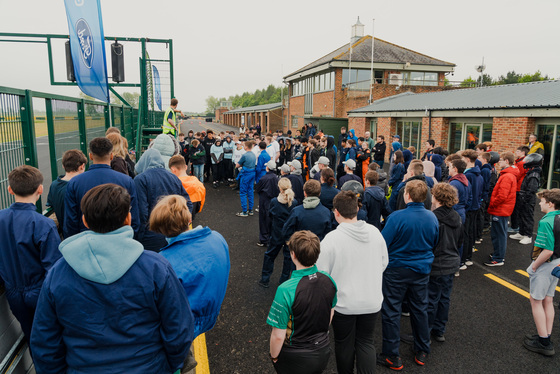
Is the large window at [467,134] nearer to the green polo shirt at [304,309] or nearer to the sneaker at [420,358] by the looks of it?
the sneaker at [420,358]

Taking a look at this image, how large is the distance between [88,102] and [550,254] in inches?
304

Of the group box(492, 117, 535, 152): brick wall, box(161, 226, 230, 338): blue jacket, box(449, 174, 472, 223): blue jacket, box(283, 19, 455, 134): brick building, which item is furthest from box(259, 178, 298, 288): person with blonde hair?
box(283, 19, 455, 134): brick building

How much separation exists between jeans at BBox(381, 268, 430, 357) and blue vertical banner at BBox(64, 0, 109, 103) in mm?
5863

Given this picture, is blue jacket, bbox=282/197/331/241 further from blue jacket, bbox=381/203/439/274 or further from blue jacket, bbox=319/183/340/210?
blue jacket, bbox=381/203/439/274

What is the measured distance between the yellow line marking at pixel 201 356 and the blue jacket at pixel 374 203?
9.80 feet

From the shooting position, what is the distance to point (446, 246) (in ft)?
13.4

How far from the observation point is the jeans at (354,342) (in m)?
3.27

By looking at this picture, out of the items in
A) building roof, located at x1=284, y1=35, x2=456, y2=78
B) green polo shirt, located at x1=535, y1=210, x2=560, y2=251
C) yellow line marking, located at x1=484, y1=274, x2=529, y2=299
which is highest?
building roof, located at x1=284, y1=35, x2=456, y2=78

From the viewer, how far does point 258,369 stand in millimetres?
3814

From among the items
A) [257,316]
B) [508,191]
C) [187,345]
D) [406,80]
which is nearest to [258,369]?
[257,316]

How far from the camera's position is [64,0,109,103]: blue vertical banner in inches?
228

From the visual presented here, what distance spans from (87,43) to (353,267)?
233 inches

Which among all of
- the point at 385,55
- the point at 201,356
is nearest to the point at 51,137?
the point at 201,356

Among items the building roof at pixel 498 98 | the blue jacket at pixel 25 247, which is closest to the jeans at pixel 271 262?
the blue jacket at pixel 25 247
